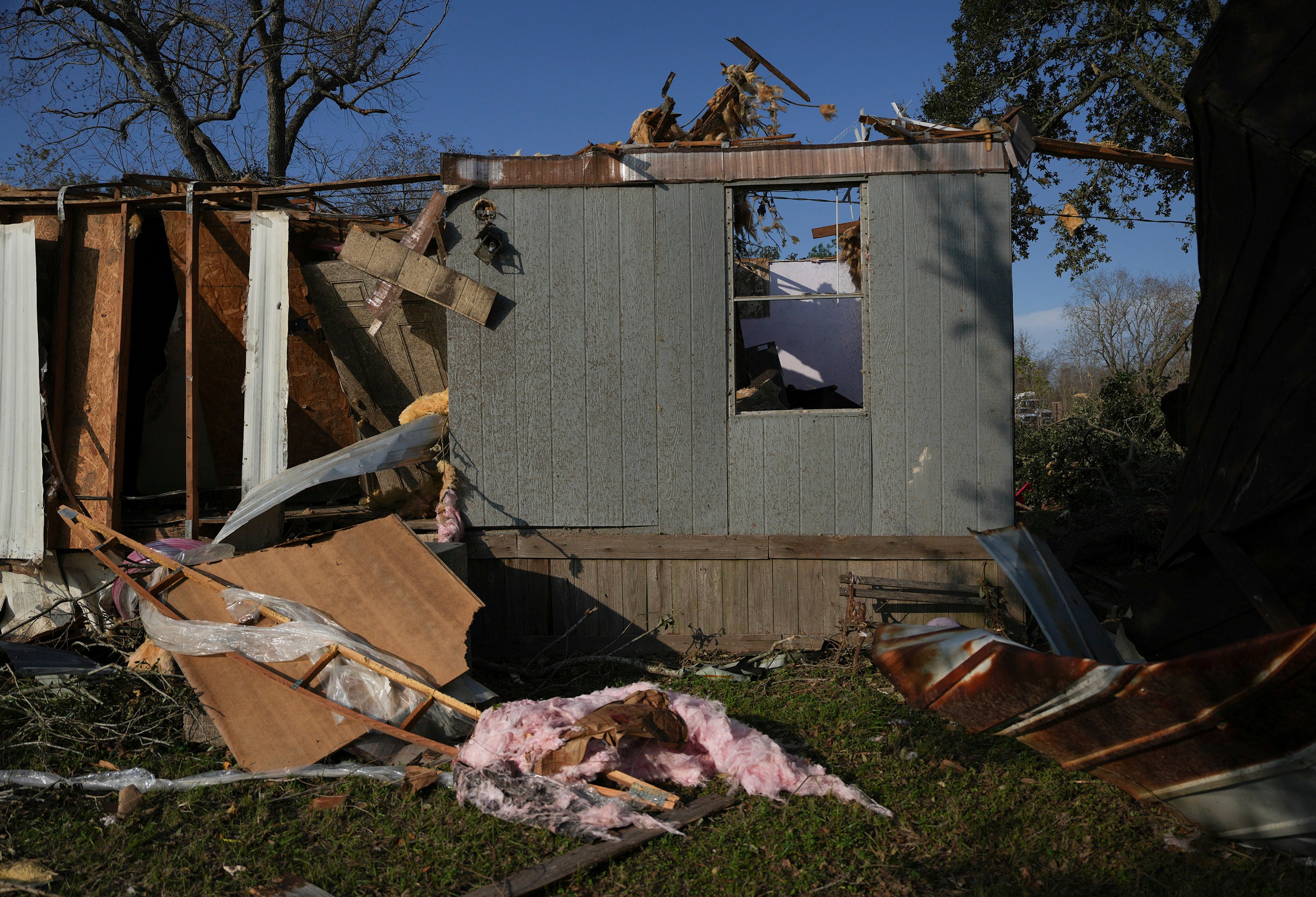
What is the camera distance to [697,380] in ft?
18.2

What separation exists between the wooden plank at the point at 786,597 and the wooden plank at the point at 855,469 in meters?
0.52

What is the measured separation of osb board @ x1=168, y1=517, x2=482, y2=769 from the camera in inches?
160

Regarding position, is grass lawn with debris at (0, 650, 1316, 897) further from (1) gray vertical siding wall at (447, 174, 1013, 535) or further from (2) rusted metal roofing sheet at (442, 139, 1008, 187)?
Answer: (2) rusted metal roofing sheet at (442, 139, 1008, 187)

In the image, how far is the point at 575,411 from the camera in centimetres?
564

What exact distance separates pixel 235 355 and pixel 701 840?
5.36 metres

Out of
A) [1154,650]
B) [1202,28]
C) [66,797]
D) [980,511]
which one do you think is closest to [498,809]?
[66,797]

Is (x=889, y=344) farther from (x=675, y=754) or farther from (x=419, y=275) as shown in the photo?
(x=419, y=275)

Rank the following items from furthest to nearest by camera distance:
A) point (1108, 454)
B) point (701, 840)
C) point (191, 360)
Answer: point (1108, 454) < point (191, 360) < point (701, 840)

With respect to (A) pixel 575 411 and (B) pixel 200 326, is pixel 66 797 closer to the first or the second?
(A) pixel 575 411

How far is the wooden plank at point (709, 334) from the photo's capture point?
5.52m

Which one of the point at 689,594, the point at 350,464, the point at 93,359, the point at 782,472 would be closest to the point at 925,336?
the point at 782,472

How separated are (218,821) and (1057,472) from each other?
9.94 m

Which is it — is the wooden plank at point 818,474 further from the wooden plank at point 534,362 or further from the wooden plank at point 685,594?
the wooden plank at point 534,362

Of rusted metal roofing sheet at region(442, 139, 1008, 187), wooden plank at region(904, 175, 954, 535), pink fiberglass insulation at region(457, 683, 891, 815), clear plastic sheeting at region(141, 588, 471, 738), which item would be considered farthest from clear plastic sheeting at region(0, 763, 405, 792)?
rusted metal roofing sheet at region(442, 139, 1008, 187)
